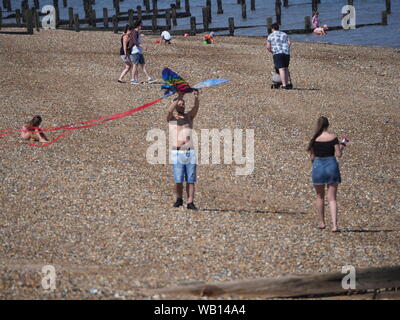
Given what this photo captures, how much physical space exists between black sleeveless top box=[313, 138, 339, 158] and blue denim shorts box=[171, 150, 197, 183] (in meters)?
1.73

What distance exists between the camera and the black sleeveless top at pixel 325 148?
9844 millimetres

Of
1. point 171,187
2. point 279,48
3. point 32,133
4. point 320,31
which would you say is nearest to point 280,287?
point 171,187

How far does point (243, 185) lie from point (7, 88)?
9.75 m

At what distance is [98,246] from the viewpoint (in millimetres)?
9391

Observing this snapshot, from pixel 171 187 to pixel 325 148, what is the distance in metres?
3.46

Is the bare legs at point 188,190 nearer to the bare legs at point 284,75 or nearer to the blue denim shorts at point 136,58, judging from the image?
the blue denim shorts at point 136,58

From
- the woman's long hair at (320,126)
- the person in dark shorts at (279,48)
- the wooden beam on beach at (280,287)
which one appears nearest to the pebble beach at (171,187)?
the wooden beam on beach at (280,287)

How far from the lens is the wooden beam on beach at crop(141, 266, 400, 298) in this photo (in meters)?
7.48

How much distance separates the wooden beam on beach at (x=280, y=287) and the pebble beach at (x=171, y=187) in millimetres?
516

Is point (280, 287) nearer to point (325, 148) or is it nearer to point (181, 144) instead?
point (325, 148)

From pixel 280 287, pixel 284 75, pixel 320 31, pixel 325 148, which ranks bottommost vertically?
pixel 280 287

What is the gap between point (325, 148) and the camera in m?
9.84

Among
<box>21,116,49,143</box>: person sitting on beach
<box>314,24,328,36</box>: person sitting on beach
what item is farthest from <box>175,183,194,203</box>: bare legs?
<box>314,24,328,36</box>: person sitting on beach

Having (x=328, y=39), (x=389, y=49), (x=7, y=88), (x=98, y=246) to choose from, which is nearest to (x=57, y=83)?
(x=7, y=88)
